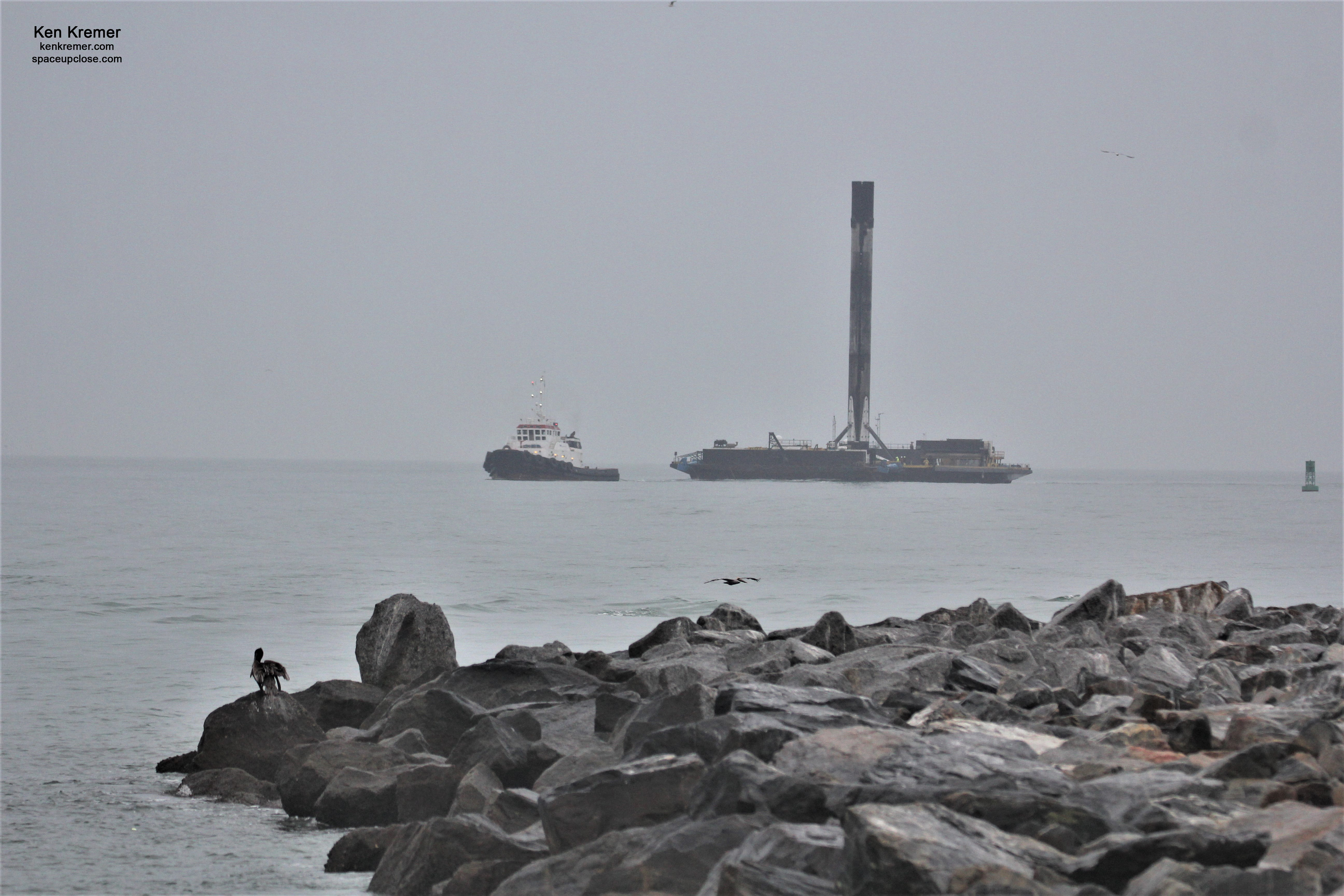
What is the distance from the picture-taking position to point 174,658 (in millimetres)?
12445

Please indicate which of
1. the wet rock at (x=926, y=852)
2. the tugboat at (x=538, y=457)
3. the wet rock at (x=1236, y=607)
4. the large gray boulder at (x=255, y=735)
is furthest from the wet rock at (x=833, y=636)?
the tugboat at (x=538, y=457)

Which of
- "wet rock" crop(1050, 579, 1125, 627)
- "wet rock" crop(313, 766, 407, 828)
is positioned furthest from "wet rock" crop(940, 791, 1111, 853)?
"wet rock" crop(1050, 579, 1125, 627)

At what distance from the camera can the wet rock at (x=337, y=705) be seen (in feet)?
23.5

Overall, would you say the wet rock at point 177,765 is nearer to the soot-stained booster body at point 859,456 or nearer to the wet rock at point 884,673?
the wet rock at point 884,673

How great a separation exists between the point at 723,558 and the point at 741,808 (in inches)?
932

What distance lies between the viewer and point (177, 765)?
704cm

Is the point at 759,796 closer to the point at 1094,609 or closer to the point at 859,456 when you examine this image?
the point at 1094,609

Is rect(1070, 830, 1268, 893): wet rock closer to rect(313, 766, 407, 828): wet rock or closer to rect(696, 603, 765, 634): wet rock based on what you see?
rect(313, 766, 407, 828): wet rock

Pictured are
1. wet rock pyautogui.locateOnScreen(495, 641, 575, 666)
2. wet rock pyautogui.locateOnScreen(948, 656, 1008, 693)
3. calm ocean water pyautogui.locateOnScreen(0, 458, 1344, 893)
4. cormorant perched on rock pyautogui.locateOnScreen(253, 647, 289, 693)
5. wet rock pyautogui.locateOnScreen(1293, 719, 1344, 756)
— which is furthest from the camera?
wet rock pyautogui.locateOnScreen(495, 641, 575, 666)

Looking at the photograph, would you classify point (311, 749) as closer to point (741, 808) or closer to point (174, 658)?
point (741, 808)

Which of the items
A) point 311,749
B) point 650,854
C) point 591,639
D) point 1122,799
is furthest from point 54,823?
point 591,639

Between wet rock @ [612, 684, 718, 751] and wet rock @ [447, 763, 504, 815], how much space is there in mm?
583

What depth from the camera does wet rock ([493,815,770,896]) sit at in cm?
374

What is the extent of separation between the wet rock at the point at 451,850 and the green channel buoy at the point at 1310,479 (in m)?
84.0
